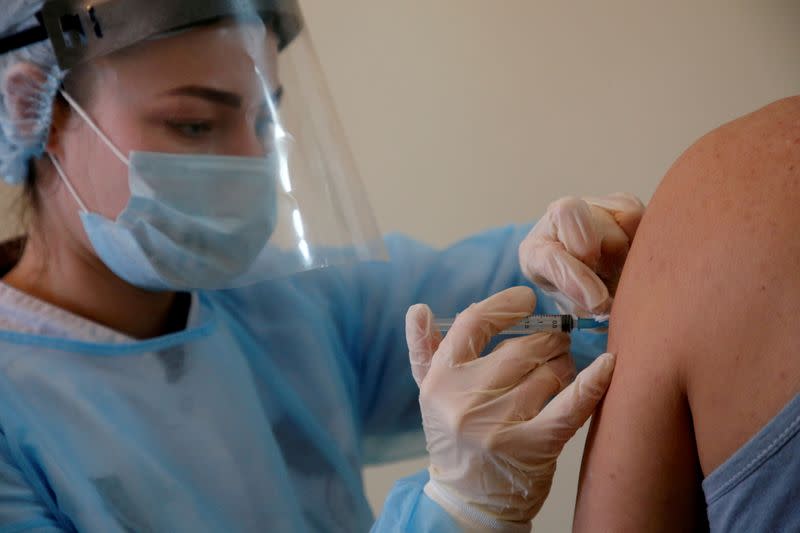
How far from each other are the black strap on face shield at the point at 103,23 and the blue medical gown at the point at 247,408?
1.39 feet

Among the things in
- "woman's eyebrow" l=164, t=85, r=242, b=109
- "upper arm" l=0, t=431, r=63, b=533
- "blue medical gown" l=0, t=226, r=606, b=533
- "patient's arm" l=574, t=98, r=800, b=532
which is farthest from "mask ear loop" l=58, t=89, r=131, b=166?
"patient's arm" l=574, t=98, r=800, b=532

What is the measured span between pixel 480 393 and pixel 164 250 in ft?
1.83

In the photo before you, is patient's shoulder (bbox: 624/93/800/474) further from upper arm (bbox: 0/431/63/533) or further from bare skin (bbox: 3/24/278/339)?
upper arm (bbox: 0/431/63/533)

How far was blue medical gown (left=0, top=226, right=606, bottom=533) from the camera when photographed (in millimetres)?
1060

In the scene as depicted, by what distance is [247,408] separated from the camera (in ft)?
4.18

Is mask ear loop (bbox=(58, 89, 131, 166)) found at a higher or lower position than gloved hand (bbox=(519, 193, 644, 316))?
higher

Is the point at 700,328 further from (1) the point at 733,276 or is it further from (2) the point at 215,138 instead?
(2) the point at 215,138

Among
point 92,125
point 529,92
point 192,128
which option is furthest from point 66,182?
point 529,92

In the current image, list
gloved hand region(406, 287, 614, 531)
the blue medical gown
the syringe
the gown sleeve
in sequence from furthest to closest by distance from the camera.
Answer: the gown sleeve → the blue medical gown → the syringe → gloved hand region(406, 287, 614, 531)

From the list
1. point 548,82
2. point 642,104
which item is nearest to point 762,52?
point 642,104

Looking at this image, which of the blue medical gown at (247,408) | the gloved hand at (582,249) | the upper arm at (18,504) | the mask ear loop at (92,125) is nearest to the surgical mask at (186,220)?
the mask ear loop at (92,125)

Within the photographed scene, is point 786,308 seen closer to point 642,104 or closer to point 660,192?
point 660,192

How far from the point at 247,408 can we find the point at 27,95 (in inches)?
23.0

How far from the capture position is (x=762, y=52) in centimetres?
177
